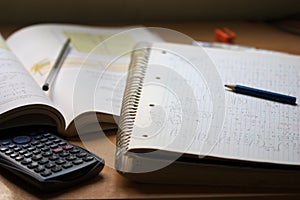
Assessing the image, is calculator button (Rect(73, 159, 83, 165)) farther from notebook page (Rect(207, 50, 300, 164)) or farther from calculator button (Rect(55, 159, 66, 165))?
notebook page (Rect(207, 50, 300, 164))

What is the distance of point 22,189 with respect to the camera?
0.69m

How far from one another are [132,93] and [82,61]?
184 millimetres

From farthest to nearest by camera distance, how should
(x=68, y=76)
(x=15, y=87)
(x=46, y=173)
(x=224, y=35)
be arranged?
1. (x=224, y=35)
2. (x=68, y=76)
3. (x=15, y=87)
4. (x=46, y=173)

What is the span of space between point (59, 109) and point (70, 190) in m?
0.14

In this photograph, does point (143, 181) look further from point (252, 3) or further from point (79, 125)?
point (252, 3)

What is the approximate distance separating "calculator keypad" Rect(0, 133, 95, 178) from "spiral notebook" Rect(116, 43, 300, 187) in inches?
2.2

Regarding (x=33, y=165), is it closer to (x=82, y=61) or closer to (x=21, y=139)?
(x=21, y=139)

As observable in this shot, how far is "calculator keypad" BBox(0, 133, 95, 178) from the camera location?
2.28ft

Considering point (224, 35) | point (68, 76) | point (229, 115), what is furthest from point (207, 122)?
point (224, 35)

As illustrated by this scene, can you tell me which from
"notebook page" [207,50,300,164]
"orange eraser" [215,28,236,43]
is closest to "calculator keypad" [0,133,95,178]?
"notebook page" [207,50,300,164]

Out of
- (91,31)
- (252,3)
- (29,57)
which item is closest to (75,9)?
(91,31)

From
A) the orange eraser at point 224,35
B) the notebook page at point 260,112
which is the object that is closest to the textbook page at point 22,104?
the notebook page at point 260,112

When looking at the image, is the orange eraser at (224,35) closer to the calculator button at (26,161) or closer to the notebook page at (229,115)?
the notebook page at (229,115)

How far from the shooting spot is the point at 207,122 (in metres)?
0.75
